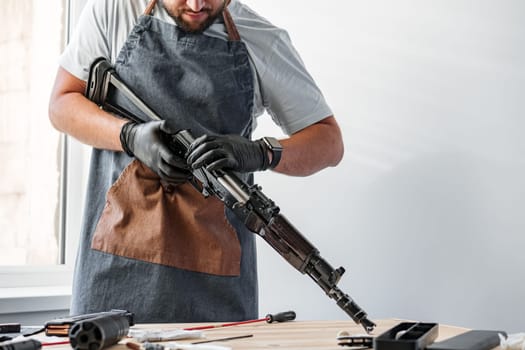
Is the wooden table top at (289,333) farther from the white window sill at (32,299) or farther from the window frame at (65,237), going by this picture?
the window frame at (65,237)

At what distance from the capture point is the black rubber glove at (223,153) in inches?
50.7

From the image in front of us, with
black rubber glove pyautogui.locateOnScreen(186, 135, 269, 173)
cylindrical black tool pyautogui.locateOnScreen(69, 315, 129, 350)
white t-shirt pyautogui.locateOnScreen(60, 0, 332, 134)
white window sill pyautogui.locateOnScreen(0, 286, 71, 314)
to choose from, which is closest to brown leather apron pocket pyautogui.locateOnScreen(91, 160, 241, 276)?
black rubber glove pyautogui.locateOnScreen(186, 135, 269, 173)

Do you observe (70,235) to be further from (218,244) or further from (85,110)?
(218,244)

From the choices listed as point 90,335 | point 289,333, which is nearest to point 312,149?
point 289,333

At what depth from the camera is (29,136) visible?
7.82 feet

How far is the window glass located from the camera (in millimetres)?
2330

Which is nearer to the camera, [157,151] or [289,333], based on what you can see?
[289,333]

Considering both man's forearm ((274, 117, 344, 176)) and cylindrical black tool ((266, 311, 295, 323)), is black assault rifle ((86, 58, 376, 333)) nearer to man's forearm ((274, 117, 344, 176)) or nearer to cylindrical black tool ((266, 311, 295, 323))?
cylindrical black tool ((266, 311, 295, 323))

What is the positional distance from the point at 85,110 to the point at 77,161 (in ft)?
3.11

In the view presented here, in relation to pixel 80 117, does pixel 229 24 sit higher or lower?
higher

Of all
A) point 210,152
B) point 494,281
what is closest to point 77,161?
point 210,152

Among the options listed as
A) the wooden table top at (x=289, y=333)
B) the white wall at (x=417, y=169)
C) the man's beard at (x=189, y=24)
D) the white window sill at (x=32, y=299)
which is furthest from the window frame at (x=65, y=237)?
the wooden table top at (x=289, y=333)

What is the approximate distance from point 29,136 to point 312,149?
45.2 inches

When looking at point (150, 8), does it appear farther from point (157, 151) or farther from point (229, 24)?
point (157, 151)
